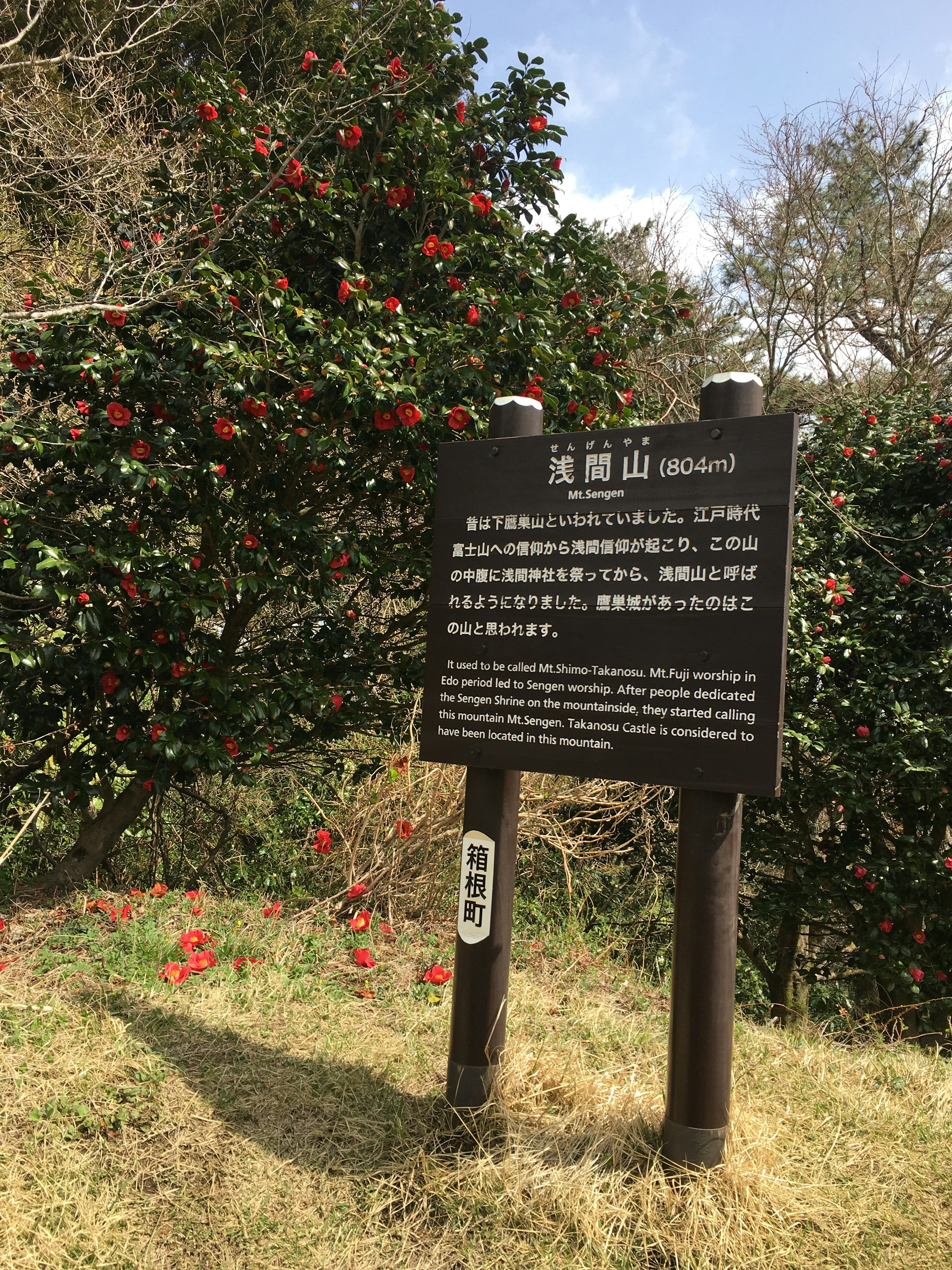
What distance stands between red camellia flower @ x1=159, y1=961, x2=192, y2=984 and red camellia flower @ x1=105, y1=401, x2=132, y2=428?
2.34m

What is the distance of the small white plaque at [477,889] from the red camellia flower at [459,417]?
207 cm

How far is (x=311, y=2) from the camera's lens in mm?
10094

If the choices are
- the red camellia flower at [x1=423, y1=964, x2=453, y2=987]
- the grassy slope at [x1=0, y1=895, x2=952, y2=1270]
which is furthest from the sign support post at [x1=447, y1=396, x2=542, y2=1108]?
the red camellia flower at [x1=423, y1=964, x2=453, y2=987]

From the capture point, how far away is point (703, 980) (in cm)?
266

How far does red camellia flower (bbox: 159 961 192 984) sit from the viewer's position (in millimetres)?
3615

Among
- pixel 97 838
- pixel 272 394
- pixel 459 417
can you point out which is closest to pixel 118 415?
pixel 272 394

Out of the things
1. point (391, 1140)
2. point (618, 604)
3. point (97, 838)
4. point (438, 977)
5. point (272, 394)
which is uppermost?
point (272, 394)

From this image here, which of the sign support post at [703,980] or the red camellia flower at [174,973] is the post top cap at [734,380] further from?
the red camellia flower at [174,973]

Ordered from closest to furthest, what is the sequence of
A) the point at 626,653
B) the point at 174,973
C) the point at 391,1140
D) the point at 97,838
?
the point at 626,653 < the point at 391,1140 < the point at 174,973 < the point at 97,838

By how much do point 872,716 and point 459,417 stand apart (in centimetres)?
348

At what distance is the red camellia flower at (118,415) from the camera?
412 centimetres

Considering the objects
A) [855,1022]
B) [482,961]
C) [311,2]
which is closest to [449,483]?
[482,961]

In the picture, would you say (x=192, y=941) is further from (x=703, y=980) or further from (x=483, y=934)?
(x=703, y=980)

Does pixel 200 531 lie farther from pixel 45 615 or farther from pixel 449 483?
pixel 449 483
